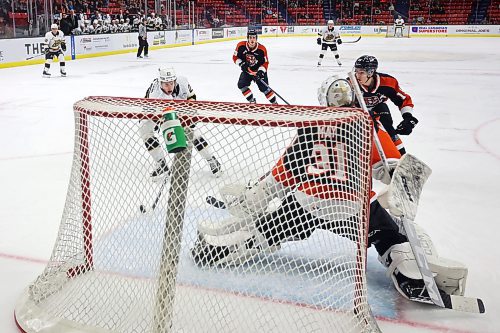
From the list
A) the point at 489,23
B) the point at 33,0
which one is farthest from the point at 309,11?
the point at 33,0

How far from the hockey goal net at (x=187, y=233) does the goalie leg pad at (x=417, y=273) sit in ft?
0.71

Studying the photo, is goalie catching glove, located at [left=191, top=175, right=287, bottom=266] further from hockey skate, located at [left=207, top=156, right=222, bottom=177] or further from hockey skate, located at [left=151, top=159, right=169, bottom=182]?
hockey skate, located at [left=151, top=159, right=169, bottom=182]

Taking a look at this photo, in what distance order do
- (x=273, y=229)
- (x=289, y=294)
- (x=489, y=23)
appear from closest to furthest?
(x=273, y=229) < (x=289, y=294) < (x=489, y=23)

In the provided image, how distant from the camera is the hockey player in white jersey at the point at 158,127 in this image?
1948 mm

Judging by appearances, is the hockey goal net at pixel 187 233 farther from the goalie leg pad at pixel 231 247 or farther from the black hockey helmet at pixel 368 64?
the black hockey helmet at pixel 368 64

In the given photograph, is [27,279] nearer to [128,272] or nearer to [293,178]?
[128,272]

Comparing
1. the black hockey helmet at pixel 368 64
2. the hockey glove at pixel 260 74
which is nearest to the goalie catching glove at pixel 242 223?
the black hockey helmet at pixel 368 64

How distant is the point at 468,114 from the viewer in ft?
20.0

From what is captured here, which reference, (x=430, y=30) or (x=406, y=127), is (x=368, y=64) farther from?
(x=430, y=30)

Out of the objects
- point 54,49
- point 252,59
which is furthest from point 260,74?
point 54,49

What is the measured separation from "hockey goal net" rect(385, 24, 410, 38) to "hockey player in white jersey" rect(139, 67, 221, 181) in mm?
20039

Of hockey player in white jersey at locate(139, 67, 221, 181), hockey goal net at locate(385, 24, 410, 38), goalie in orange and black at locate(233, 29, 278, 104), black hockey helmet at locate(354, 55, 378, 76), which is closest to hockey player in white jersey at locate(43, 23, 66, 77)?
goalie in orange and black at locate(233, 29, 278, 104)

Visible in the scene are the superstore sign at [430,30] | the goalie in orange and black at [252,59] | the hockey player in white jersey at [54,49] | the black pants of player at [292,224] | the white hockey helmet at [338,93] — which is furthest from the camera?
the superstore sign at [430,30]

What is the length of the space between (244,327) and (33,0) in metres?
10.6
